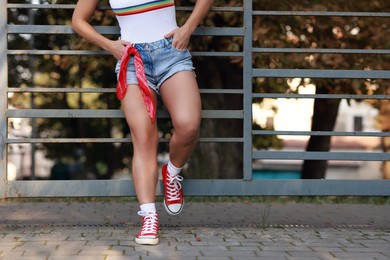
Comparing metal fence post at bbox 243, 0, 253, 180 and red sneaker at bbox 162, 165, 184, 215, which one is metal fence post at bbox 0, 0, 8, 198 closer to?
red sneaker at bbox 162, 165, 184, 215

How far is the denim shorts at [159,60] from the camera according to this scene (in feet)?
18.3

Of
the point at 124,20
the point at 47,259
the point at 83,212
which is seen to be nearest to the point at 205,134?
the point at 83,212

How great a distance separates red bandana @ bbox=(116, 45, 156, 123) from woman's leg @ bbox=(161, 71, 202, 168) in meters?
0.14

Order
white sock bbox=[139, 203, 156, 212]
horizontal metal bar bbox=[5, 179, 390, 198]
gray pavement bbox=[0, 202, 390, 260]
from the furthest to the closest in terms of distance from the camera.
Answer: horizontal metal bar bbox=[5, 179, 390, 198] < white sock bbox=[139, 203, 156, 212] < gray pavement bbox=[0, 202, 390, 260]

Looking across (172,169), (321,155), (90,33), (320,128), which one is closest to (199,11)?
(90,33)

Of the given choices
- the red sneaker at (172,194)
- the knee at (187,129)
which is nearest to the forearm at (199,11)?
the knee at (187,129)

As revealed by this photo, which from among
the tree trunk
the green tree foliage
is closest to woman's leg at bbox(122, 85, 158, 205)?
the green tree foliage

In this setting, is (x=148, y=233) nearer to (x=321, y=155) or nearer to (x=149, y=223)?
(x=149, y=223)

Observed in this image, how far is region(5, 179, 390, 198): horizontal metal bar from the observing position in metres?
6.18

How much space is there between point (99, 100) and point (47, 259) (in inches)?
614

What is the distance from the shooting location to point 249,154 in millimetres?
6344

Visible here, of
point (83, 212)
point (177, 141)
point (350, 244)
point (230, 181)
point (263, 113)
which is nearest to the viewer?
point (350, 244)

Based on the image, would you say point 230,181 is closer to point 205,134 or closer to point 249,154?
point 249,154

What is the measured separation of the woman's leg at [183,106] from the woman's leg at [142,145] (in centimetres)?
17
